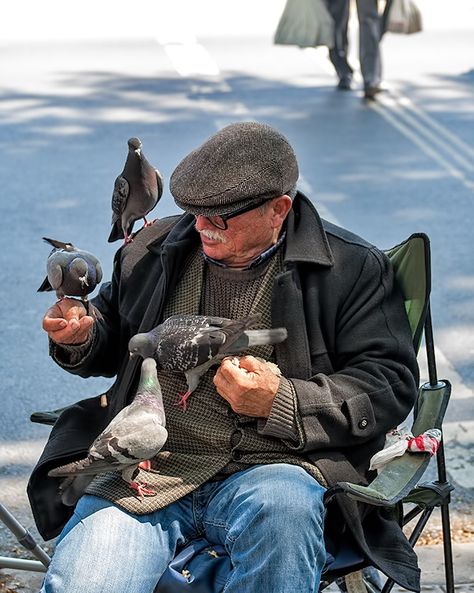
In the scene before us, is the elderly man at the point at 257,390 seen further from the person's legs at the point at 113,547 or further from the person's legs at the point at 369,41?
the person's legs at the point at 369,41

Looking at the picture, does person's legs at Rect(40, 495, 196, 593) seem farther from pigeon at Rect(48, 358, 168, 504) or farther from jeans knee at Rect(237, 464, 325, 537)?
jeans knee at Rect(237, 464, 325, 537)

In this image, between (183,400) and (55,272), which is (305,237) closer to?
(183,400)

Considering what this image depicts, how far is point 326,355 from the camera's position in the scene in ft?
10.7

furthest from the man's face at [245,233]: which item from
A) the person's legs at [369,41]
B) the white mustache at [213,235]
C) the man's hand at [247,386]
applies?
the person's legs at [369,41]

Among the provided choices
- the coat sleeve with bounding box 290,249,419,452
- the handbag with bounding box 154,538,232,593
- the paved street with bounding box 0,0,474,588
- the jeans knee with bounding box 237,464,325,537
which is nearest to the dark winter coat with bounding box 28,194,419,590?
the coat sleeve with bounding box 290,249,419,452

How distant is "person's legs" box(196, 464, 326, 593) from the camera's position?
2.89 metres

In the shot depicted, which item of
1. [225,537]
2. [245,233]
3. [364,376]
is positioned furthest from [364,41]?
[225,537]

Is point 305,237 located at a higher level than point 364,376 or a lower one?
higher

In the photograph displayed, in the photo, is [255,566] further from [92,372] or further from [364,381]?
Answer: [92,372]

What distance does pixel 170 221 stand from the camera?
141 inches

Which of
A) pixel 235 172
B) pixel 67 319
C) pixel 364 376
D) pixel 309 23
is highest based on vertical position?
pixel 235 172

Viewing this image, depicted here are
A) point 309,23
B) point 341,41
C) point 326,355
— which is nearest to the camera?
point 326,355

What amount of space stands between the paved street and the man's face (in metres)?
1.47

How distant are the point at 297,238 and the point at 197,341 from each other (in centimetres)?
48
